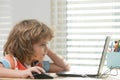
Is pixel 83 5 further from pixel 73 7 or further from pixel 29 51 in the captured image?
pixel 29 51

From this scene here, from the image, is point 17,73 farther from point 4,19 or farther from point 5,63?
point 4,19

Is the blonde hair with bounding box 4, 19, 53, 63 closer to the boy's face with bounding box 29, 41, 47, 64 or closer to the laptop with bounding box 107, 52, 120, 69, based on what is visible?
the boy's face with bounding box 29, 41, 47, 64

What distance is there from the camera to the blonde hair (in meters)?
1.34

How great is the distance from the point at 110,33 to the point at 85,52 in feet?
0.79

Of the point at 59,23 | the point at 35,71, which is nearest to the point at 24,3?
the point at 59,23

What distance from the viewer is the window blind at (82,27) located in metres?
2.00

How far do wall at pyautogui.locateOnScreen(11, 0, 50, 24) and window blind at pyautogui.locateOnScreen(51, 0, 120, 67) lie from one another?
7cm

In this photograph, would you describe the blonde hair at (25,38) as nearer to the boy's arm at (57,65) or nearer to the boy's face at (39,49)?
the boy's face at (39,49)

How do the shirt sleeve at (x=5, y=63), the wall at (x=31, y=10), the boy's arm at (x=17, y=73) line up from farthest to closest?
1. the wall at (x=31, y=10)
2. the shirt sleeve at (x=5, y=63)
3. the boy's arm at (x=17, y=73)

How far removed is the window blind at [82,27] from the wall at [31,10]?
65mm

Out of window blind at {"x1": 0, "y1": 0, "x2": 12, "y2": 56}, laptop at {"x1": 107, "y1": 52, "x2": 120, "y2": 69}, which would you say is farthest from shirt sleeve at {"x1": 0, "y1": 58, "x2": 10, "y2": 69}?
window blind at {"x1": 0, "y1": 0, "x2": 12, "y2": 56}

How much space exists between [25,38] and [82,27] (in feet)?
2.61

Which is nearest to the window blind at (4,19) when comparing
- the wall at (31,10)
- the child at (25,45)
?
the wall at (31,10)

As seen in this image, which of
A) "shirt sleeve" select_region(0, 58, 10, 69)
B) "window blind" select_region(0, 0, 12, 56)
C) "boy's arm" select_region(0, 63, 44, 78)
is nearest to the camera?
"boy's arm" select_region(0, 63, 44, 78)
